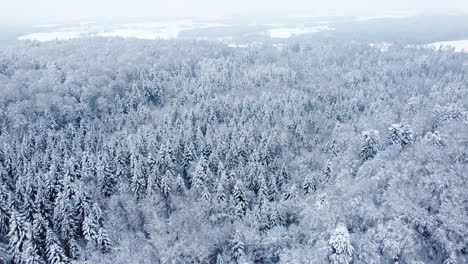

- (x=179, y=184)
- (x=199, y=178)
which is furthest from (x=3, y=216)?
(x=199, y=178)

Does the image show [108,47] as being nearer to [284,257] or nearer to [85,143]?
[85,143]

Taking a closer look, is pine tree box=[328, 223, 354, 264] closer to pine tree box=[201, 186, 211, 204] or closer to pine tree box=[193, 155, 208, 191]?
pine tree box=[201, 186, 211, 204]

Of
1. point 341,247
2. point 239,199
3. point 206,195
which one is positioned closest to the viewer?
point 341,247

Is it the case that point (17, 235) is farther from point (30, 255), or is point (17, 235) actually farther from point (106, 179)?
point (106, 179)

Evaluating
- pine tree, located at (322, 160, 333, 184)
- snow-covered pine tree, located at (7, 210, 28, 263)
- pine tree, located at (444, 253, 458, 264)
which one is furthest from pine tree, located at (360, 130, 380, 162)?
snow-covered pine tree, located at (7, 210, 28, 263)

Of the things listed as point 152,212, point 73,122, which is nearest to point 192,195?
point 152,212

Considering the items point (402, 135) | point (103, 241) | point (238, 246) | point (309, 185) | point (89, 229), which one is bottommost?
point (238, 246)

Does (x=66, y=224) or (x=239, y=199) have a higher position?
(x=66, y=224)

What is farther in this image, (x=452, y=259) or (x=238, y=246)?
(x=238, y=246)
